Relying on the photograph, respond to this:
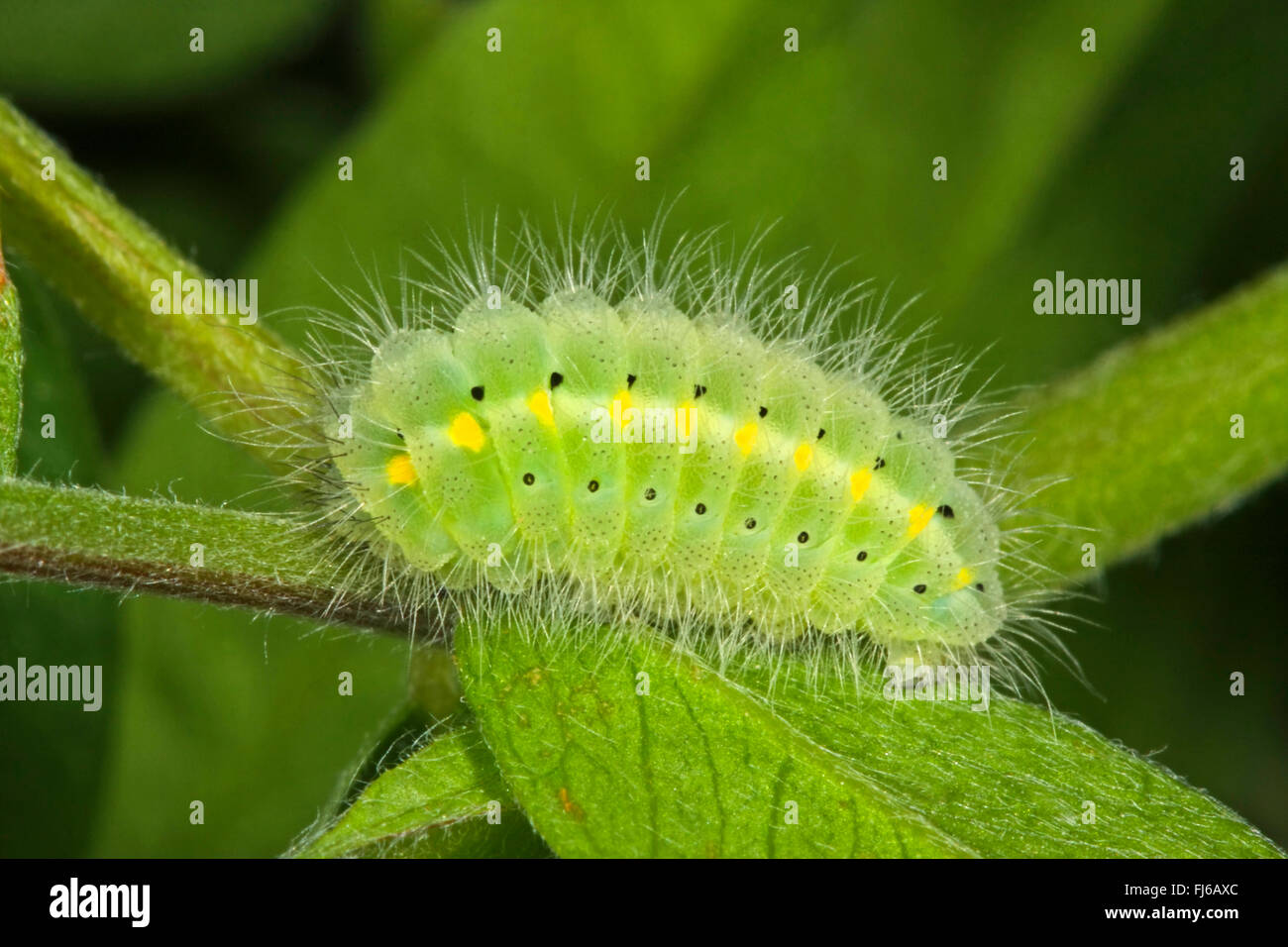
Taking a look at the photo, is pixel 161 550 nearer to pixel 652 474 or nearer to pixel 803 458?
pixel 652 474

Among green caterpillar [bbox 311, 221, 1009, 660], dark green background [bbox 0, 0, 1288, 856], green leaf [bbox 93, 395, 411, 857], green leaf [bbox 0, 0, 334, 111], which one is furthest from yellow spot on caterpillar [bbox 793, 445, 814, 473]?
green leaf [bbox 0, 0, 334, 111]

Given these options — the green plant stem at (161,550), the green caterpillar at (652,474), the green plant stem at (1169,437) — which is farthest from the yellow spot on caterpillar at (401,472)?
the green plant stem at (1169,437)

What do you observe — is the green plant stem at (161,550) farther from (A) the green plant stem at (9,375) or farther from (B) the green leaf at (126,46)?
(B) the green leaf at (126,46)

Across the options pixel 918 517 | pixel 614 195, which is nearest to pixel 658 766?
pixel 918 517

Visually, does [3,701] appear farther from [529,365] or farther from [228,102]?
[228,102]

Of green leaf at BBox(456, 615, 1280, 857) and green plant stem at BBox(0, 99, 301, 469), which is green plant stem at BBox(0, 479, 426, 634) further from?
green plant stem at BBox(0, 99, 301, 469)

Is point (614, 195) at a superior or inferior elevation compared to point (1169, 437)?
superior

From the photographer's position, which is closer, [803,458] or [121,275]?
[121,275]

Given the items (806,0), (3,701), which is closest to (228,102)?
(806,0)
